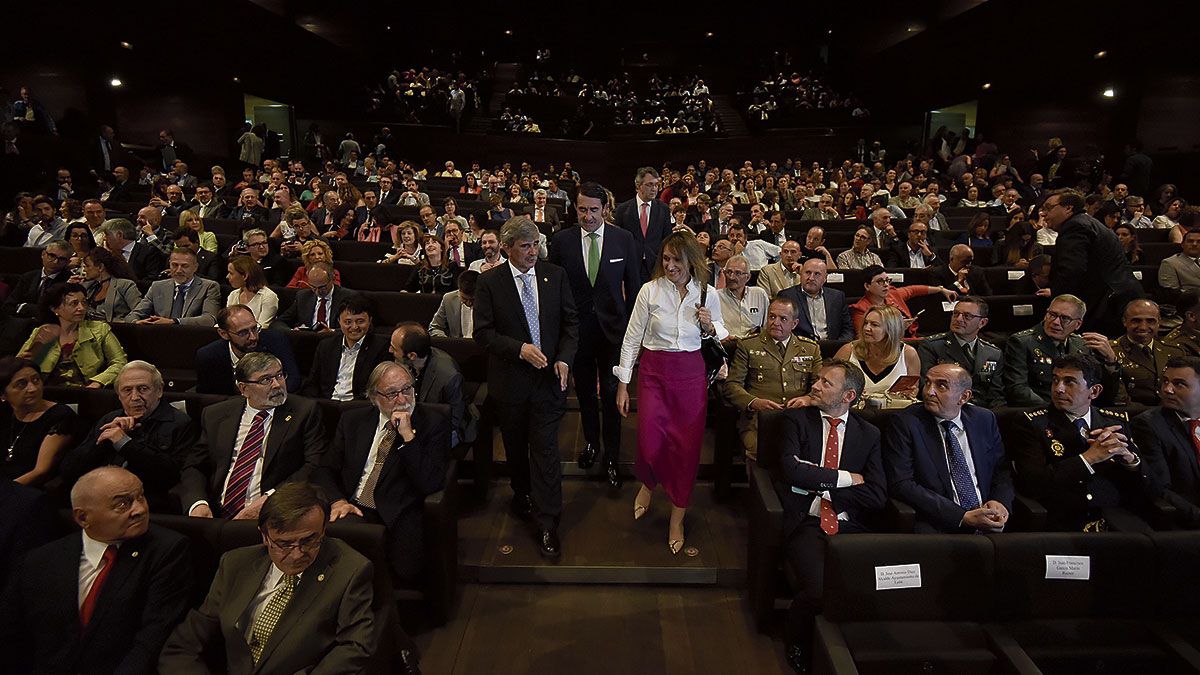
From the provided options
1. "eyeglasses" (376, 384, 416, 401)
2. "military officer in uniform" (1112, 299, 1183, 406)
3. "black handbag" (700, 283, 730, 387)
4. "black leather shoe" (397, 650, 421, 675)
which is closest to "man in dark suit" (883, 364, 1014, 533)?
"black handbag" (700, 283, 730, 387)

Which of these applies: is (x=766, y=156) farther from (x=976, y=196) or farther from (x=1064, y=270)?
(x=1064, y=270)

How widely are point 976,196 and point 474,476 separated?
8.47 meters

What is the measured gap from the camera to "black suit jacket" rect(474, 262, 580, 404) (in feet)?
9.05

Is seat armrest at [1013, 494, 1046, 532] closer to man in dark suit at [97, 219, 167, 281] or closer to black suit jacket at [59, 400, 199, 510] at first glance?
black suit jacket at [59, 400, 199, 510]

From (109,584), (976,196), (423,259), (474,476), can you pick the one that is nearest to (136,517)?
(109,584)

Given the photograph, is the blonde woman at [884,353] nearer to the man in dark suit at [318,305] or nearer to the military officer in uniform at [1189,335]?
the military officer in uniform at [1189,335]

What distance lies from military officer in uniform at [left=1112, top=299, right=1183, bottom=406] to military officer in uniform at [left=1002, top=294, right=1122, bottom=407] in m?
0.22

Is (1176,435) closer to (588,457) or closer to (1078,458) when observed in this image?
(1078,458)

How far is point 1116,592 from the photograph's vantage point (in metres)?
2.01

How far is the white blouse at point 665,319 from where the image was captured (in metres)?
2.75

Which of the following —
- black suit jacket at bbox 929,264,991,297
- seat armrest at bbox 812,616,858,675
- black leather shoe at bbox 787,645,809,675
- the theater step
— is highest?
black suit jacket at bbox 929,264,991,297

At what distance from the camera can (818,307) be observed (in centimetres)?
388

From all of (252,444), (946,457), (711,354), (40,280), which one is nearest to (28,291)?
(40,280)

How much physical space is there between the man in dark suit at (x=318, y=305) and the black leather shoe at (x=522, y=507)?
1765mm
